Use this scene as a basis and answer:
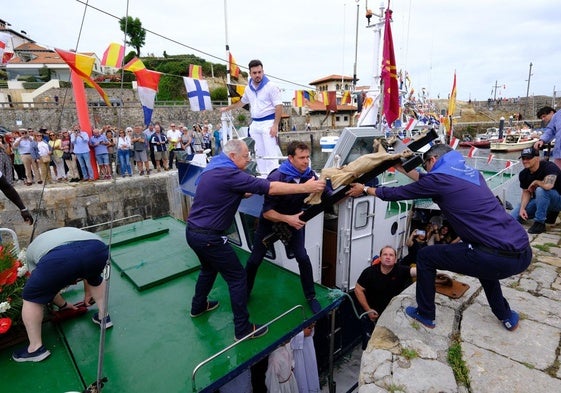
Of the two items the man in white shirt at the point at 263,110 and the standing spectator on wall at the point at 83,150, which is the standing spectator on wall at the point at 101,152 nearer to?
the standing spectator on wall at the point at 83,150

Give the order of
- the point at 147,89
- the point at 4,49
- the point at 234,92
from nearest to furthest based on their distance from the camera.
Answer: the point at 4,49
the point at 147,89
the point at 234,92

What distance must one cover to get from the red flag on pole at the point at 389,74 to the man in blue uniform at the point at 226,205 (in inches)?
171

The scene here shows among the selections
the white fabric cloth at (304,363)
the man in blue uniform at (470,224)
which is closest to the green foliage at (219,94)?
the white fabric cloth at (304,363)

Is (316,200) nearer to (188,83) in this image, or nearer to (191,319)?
(191,319)

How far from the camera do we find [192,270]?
15.4 ft

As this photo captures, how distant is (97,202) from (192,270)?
294 inches

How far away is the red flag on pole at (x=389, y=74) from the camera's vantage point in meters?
6.42

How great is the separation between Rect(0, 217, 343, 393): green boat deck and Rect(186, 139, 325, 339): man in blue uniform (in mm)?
362

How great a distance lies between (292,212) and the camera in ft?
11.4

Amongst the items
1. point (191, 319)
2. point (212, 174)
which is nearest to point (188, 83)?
point (212, 174)

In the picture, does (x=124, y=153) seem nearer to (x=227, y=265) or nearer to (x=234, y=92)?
(x=234, y=92)

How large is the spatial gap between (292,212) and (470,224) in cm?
165

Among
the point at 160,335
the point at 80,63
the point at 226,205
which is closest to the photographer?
the point at 226,205

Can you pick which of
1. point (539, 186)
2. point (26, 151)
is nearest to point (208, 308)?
point (539, 186)
